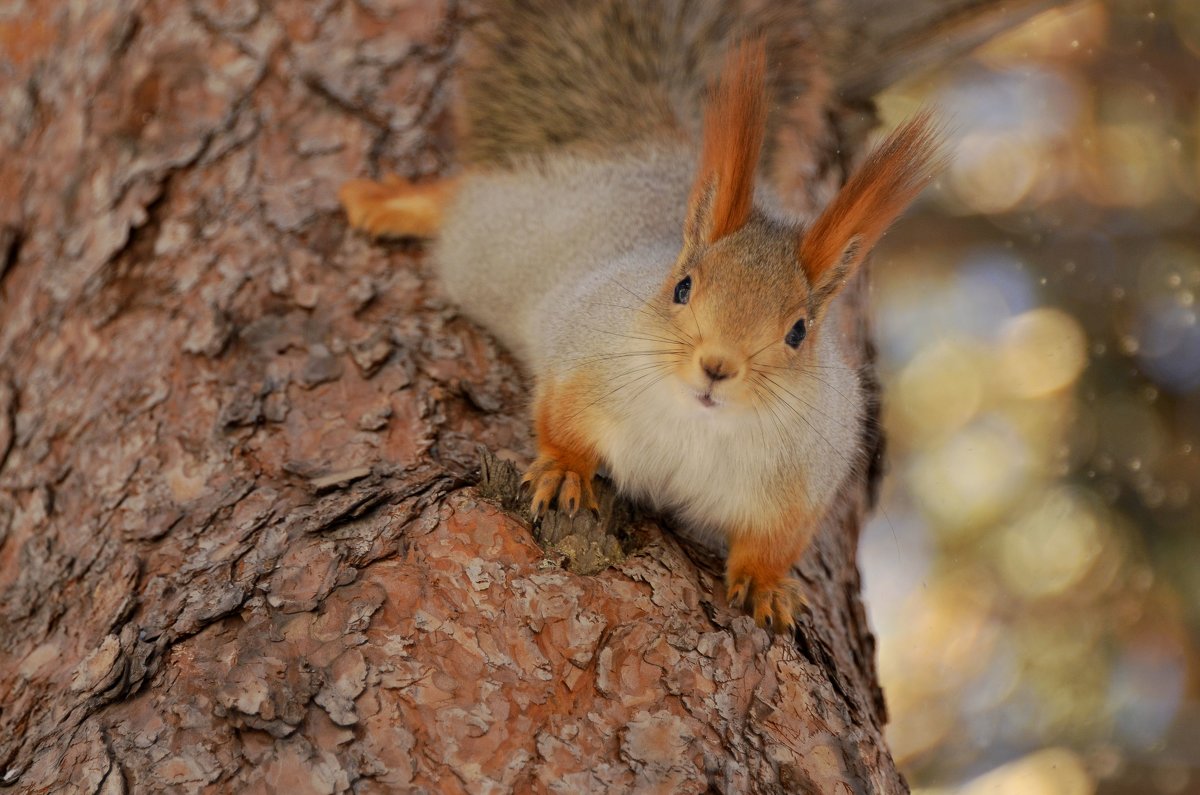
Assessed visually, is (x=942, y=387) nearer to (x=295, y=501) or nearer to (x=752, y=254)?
(x=752, y=254)

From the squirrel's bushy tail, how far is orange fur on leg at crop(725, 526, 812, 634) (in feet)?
3.49

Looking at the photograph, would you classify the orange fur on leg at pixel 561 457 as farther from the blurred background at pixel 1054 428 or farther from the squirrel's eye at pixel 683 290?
the blurred background at pixel 1054 428

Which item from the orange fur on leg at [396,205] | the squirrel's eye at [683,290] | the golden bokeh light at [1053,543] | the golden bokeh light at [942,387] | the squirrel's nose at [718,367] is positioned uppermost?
the squirrel's eye at [683,290]

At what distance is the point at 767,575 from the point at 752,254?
0.52m

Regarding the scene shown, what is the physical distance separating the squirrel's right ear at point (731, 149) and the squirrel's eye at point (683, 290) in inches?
3.4

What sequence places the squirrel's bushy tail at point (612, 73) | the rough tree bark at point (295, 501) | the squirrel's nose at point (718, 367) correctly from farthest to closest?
the squirrel's bushy tail at point (612, 73) < the squirrel's nose at point (718, 367) < the rough tree bark at point (295, 501)

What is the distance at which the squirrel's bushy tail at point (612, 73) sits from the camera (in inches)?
104

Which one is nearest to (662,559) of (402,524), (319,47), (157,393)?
(402,524)

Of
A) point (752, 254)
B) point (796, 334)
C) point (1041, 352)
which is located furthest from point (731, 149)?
point (1041, 352)

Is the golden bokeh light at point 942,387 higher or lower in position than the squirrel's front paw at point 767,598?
lower

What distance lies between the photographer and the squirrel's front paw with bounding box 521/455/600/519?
5.74 feet

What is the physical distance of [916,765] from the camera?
143 inches

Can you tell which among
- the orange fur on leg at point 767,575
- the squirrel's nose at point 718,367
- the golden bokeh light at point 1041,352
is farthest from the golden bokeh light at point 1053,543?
the squirrel's nose at point 718,367

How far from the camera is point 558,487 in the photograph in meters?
1.80
